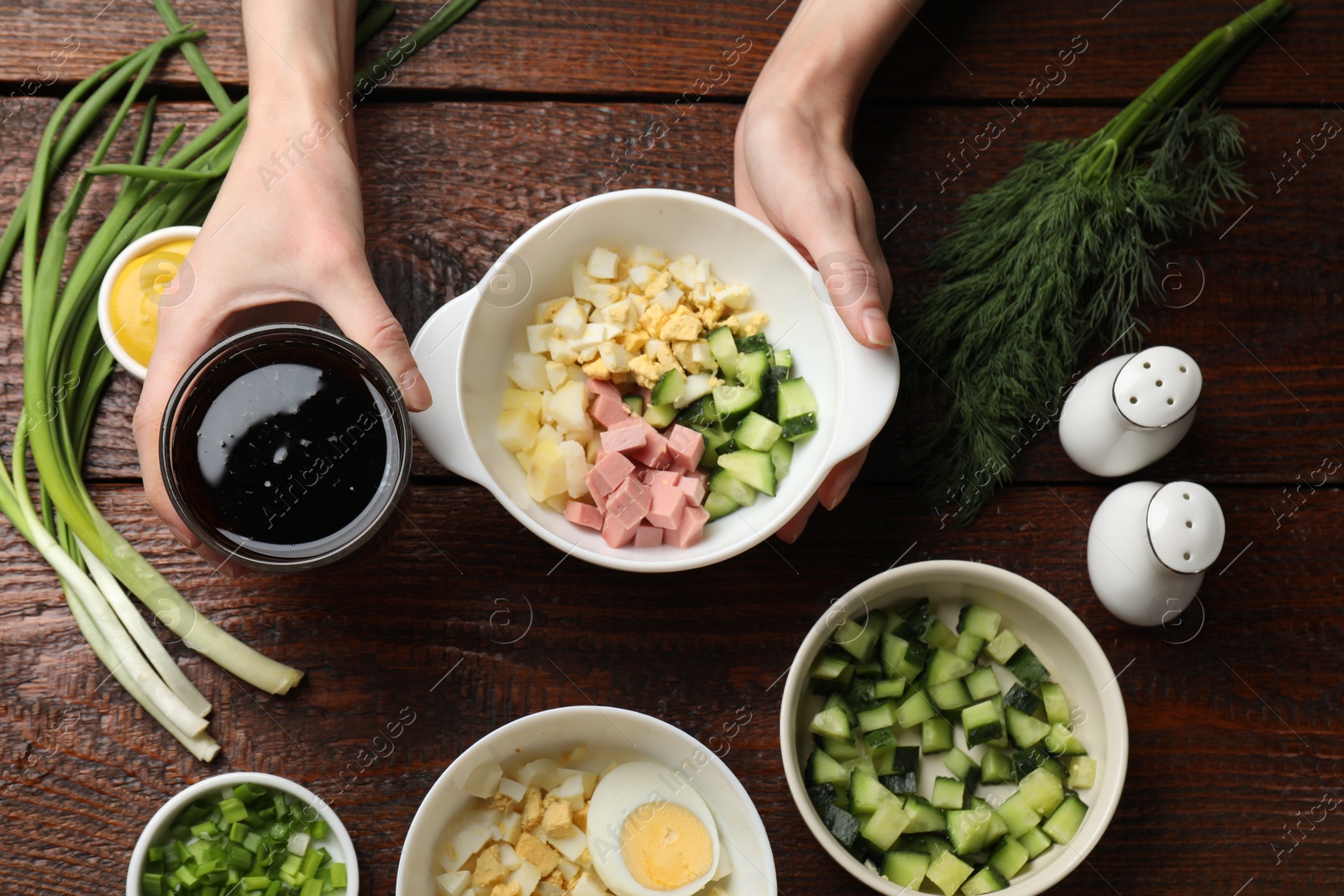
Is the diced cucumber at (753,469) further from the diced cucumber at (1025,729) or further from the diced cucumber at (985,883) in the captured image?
the diced cucumber at (985,883)

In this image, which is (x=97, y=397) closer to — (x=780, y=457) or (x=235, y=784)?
(x=235, y=784)

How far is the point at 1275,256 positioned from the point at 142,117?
203cm

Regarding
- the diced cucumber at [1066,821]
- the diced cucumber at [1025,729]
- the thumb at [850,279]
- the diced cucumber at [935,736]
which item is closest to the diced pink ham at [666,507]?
the thumb at [850,279]

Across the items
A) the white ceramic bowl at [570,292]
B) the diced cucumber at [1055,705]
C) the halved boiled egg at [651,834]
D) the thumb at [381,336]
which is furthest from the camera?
the diced cucumber at [1055,705]

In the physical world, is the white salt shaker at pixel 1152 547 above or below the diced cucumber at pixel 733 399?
below

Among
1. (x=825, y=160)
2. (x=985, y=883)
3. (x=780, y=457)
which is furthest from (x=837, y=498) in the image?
(x=985, y=883)

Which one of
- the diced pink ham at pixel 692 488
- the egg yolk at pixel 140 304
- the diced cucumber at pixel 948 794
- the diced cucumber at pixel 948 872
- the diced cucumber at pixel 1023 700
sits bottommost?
the diced cucumber at pixel 948 872

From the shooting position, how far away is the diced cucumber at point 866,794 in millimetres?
1433

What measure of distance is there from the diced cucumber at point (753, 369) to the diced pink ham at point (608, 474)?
0.77ft

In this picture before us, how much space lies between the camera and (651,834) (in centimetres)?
141

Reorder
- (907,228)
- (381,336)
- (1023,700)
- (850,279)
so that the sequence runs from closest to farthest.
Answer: (381,336), (850,279), (1023,700), (907,228)

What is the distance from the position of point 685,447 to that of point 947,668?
59 cm

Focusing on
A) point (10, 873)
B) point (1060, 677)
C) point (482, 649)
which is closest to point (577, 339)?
point (482, 649)

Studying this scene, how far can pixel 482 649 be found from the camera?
153 cm
